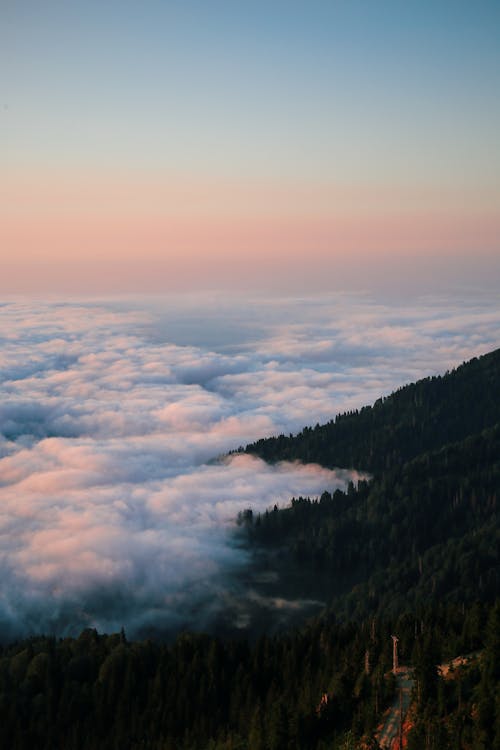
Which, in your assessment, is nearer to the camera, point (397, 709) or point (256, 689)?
point (397, 709)

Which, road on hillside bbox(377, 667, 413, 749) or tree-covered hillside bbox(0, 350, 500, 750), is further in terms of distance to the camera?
tree-covered hillside bbox(0, 350, 500, 750)

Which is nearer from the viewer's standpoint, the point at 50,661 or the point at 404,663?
the point at 404,663

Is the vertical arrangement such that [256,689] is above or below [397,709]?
below

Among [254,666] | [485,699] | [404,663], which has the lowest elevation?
[254,666]

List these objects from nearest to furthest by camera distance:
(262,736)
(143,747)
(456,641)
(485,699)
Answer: (485,699)
(262,736)
(456,641)
(143,747)

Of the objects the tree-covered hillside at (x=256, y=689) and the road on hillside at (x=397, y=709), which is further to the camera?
the tree-covered hillside at (x=256, y=689)

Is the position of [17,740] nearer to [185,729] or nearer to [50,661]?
[50,661]

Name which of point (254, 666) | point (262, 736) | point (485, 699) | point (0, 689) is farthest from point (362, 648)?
point (0, 689)

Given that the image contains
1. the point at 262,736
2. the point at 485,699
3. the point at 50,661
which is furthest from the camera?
the point at 50,661
